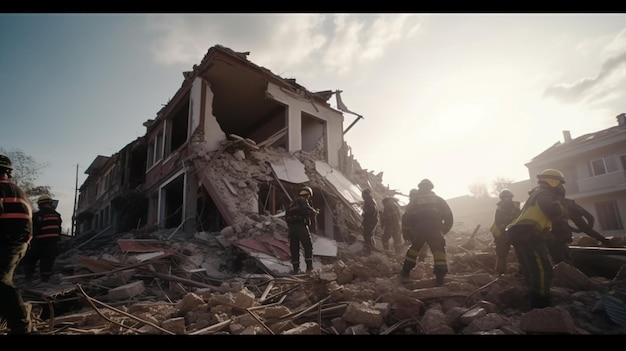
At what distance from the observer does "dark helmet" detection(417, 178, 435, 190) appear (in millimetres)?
4996

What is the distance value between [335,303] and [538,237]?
2.34m

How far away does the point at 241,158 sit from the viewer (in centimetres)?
1061

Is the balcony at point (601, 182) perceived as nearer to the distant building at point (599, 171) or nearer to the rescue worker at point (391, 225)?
the distant building at point (599, 171)

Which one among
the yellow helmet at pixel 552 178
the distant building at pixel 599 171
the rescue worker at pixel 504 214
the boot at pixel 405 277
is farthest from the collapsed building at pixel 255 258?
the distant building at pixel 599 171

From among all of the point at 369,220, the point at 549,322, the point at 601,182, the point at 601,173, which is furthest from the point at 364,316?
the point at 601,173

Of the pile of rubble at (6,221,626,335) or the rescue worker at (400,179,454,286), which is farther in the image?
the rescue worker at (400,179,454,286)

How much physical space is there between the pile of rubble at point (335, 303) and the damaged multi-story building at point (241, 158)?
3178mm

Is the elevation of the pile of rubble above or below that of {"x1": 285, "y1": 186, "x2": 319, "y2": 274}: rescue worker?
below

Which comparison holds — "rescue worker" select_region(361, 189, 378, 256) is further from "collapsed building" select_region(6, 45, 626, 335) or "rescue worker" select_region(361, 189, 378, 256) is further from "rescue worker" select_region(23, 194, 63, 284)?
"rescue worker" select_region(23, 194, 63, 284)

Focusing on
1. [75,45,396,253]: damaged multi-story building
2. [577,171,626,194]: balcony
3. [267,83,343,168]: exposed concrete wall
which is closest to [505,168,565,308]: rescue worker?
[75,45,396,253]: damaged multi-story building

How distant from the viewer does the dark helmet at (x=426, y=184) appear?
4996 mm

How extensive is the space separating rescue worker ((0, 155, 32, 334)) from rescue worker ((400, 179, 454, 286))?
13.7ft
